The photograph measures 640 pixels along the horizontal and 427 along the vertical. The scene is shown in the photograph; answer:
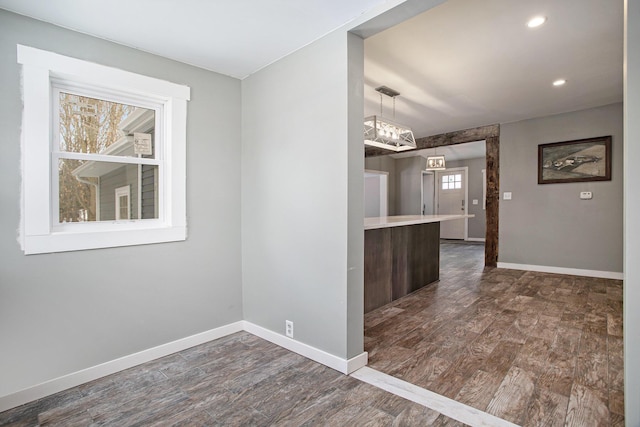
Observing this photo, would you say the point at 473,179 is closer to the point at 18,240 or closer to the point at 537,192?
the point at 537,192

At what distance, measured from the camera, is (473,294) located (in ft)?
12.8

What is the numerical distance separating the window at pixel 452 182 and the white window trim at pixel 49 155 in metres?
8.57

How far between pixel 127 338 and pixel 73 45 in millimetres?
1937

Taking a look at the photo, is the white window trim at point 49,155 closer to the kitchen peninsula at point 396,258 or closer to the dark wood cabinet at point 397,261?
the kitchen peninsula at point 396,258

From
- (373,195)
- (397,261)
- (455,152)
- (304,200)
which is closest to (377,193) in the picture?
(373,195)

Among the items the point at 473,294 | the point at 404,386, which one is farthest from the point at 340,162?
the point at 473,294

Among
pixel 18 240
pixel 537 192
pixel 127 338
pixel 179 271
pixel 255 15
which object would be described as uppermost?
pixel 255 15

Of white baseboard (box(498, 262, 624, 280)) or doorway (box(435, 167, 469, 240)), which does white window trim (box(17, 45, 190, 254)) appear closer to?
white baseboard (box(498, 262, 624, 280))

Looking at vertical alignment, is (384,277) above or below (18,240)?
below

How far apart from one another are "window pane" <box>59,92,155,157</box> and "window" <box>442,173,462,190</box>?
8760 mm

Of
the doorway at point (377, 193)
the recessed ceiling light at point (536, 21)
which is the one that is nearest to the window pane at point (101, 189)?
the recessed ceiling light at point (536, 21)

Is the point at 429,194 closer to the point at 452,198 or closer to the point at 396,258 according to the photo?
the point at 452,198

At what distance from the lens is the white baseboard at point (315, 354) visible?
2.11 meters

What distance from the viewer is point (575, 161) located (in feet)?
15.5
